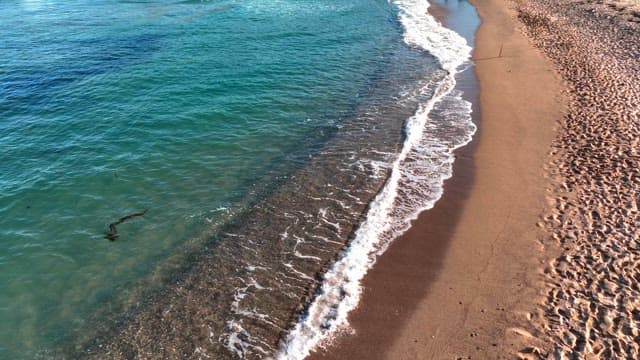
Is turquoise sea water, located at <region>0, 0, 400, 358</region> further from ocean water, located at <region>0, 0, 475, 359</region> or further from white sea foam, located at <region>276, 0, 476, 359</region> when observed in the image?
white sea foam, located at <region>276, 0, 476, 359</region>

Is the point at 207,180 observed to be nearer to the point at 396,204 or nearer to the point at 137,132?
the point at 137,132

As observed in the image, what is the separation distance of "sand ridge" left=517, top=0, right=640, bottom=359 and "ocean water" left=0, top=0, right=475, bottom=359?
15.8ft

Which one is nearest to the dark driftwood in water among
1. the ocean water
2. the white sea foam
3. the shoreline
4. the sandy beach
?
the ocean water

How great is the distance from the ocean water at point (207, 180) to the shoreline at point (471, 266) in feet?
2.57

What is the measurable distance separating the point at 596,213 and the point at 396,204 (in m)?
6.77

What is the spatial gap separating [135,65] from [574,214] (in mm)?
27534

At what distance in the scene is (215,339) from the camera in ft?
39.9

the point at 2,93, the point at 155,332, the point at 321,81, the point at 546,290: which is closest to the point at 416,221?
the point at 546,290

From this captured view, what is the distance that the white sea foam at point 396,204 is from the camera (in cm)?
1232

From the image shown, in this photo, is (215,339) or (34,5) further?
(34,5)

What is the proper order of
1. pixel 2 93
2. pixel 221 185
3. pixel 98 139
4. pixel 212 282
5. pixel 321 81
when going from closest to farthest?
pixel 212 282
pixel 221 185
pixel 98 139
pixel 2 93
pixel 321 81

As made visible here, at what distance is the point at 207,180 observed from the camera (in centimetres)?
1889

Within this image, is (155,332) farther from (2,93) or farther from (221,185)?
(2,93)

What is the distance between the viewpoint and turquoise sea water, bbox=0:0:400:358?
579 inches
